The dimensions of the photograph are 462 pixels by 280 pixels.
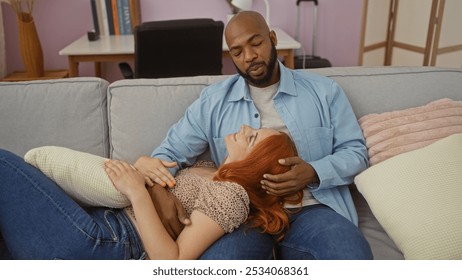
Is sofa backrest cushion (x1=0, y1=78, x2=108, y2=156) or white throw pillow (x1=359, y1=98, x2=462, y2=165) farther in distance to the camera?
sofa backrest cushion (x1=0, y1=78, x2=108, y2=156)

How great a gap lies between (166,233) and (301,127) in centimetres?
43

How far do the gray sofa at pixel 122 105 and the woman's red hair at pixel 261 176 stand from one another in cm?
31

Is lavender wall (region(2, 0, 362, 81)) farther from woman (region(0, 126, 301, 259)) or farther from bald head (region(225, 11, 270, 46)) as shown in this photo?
woman (region(0, 126, 301, 259))

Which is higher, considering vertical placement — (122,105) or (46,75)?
(122,105)

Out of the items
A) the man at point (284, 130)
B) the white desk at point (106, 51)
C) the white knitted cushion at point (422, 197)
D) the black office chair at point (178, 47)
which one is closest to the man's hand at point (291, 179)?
the man at point (284, 130)

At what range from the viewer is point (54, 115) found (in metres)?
1.22

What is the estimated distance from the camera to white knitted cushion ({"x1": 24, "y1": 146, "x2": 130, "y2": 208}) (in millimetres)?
955

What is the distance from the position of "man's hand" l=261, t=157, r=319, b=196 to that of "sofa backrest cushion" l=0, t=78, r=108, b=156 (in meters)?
0.54

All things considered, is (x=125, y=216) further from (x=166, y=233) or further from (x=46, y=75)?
(x=46, y=75)

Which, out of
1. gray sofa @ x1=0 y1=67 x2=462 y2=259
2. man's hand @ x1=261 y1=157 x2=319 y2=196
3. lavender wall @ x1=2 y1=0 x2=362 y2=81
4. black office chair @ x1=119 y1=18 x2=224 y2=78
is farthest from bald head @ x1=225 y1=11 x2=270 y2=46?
lavender wall @ x1=2 y1=0 x2=362 y2=81

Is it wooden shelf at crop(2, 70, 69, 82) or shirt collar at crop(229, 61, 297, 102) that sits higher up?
shirt collar at crop(229, 61, 297, 102)

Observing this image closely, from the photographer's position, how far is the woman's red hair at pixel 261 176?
3.13 ft

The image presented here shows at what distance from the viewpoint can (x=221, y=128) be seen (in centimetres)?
113

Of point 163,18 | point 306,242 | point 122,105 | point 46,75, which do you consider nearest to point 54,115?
point 122,105
